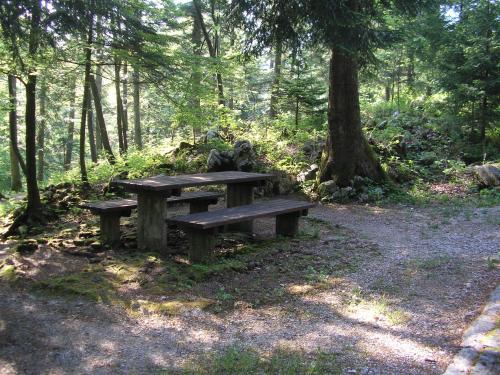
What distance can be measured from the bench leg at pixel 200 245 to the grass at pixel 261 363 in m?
2.37

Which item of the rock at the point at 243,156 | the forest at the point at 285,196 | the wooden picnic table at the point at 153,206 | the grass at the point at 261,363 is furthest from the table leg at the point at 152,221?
the rock at the point at 243,156

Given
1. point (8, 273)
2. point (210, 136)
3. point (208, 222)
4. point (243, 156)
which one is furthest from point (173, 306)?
point (210, 136)

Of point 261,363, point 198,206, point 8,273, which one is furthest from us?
point 198,206

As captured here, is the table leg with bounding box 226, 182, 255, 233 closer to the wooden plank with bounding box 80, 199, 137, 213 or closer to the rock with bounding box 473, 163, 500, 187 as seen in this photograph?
the wooden plank with bounding box 80, 199, 137, 213

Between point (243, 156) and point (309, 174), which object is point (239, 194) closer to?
point (309, 174)

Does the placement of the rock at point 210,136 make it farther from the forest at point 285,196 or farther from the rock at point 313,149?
the rock at point 313,149

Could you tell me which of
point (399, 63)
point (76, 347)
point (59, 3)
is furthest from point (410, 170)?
point (399, 63)

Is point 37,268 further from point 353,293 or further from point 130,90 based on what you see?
point 130,90

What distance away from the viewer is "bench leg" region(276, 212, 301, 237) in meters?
7.34

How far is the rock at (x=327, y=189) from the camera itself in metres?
10.4

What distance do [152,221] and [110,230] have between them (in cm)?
90

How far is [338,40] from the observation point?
8266 millimetres

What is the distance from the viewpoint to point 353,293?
15.9 feet

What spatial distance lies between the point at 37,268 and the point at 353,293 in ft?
13.2
